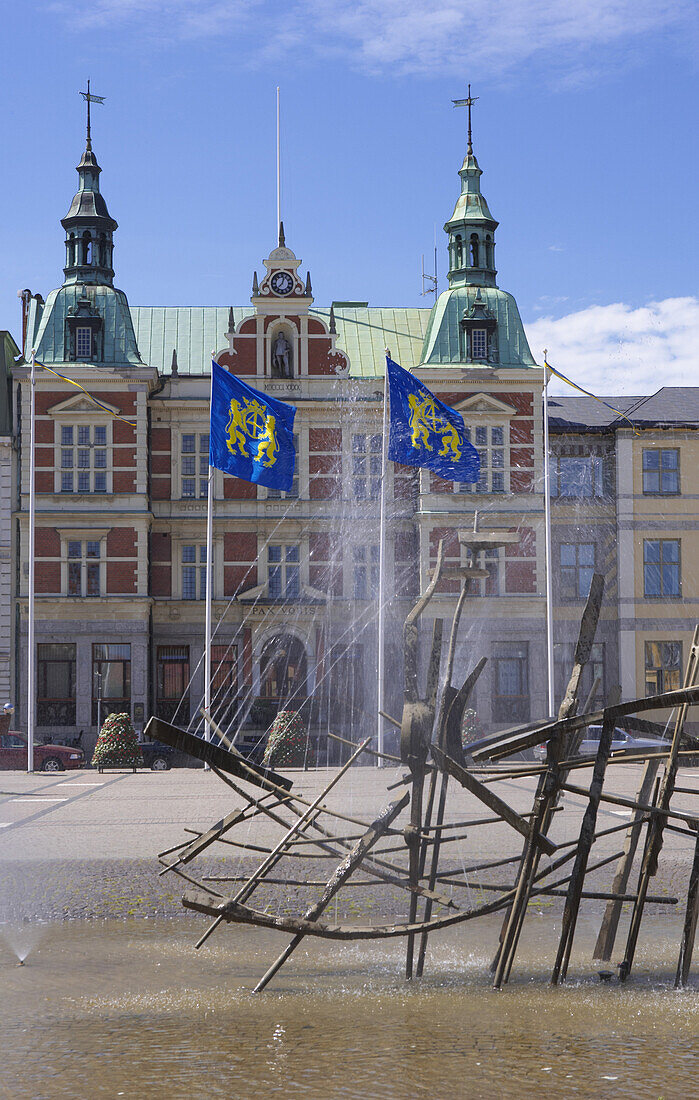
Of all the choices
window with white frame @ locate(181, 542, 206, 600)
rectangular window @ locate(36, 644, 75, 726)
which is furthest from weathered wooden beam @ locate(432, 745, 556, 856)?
window with white frame @ locate(181, 542, 206, 600)

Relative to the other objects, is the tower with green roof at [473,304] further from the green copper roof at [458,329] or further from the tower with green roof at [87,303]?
the tower with green roof at [87,303]

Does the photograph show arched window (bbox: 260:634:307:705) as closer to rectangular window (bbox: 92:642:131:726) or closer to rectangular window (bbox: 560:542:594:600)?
rectangular window (bbox: 92:642:131:726)

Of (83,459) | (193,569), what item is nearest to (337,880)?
(193,569)

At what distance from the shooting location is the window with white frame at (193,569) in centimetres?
4803

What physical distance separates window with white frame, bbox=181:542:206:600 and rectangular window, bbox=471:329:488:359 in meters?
13.2

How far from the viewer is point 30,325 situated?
51375mm

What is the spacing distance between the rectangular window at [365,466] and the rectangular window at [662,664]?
12.3m

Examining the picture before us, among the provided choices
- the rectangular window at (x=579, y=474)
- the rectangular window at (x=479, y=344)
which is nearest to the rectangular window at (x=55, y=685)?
the rectangular window at (x=479, y=344)

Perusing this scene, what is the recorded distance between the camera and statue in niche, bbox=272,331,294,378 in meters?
48.5

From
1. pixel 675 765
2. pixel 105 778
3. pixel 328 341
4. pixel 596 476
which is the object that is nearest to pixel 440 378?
pixel 328 341

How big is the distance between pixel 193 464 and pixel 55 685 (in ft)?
33.2

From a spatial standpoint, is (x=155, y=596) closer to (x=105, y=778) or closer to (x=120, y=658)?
(x=120, y=658)

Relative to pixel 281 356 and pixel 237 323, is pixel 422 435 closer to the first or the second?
pixel 281 356

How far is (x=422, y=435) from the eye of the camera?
3400 centimetres
